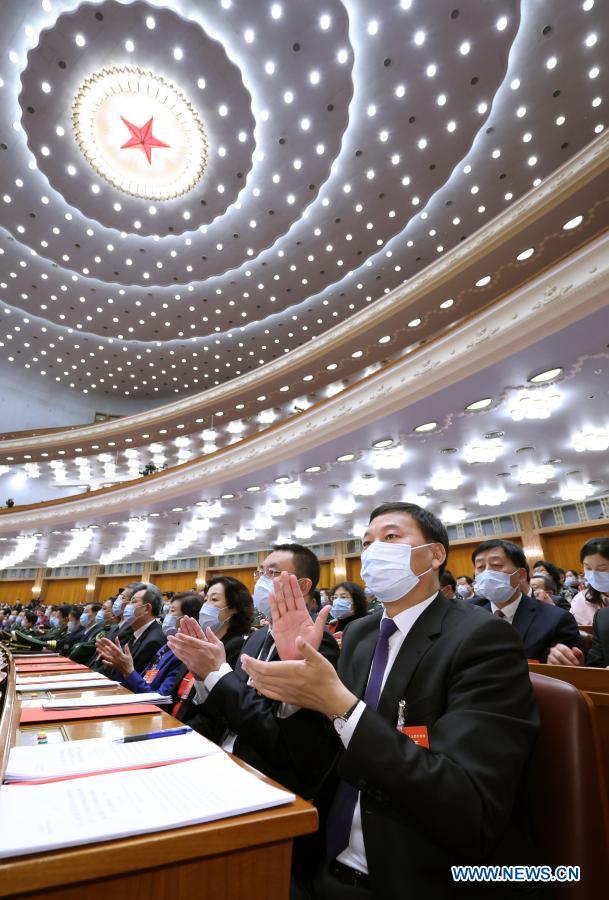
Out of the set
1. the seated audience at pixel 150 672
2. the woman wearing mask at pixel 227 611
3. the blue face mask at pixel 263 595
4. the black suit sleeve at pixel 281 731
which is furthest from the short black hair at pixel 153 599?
the black suit sleeve at pixel 281 731

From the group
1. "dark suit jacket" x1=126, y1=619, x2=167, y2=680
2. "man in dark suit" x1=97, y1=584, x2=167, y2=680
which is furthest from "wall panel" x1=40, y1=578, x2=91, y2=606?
"dark suit jacket" x1=126, y1=619, x2=167, y2=680

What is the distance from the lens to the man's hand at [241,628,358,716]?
102 centimetres

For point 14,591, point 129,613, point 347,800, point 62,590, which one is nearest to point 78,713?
point 347,800

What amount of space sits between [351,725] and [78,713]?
1157 mm

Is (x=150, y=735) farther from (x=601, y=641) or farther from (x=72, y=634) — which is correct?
(x=72, y=634)

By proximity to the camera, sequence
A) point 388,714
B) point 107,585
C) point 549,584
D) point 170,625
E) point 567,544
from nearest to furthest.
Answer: point 388,714 < point 170,625 < point 549,584 < point 567,544 < point 107,585

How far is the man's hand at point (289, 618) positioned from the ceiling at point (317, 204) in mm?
5537

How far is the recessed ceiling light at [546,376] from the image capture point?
20.1 feet

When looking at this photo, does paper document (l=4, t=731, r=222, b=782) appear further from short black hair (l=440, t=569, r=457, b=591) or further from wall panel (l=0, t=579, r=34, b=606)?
wall panel (l=0, t=579, r=34, b=606)

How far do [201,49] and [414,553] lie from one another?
12389 millimetres

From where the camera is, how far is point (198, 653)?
1.60 metres

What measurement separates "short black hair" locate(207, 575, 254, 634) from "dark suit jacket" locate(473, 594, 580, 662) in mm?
1678

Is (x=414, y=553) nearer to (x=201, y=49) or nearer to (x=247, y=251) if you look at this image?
(x=201, y=49)

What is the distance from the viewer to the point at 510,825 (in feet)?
3.37
